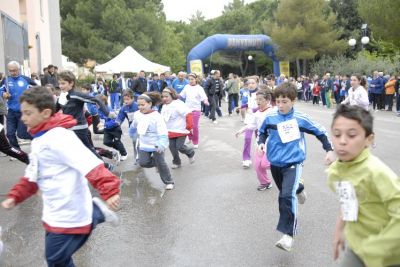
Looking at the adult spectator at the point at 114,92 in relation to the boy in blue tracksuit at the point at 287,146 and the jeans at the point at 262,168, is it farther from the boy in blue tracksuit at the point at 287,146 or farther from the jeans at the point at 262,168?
the boy in blue tracksuit at the point at 287,146

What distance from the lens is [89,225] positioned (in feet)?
10.9

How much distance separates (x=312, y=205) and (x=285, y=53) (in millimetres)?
35942

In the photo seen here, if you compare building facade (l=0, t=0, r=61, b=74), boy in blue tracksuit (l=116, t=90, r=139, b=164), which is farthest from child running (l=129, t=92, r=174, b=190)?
building facade (l=0, t=0, r=61, b=74)

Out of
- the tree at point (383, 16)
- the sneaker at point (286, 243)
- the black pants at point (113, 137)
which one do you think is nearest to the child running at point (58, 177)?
the sneaker at point (286, 243)

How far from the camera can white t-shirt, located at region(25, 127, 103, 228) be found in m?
3.18

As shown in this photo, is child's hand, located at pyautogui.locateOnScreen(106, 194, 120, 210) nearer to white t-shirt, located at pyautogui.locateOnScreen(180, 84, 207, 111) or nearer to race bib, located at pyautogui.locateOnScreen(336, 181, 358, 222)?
race bib, located at pyautogui.locateOnScreen(336, 181, 358, 222)

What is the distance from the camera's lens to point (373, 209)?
2590 mm

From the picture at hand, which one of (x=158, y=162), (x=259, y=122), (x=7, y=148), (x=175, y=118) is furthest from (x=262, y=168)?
(x=7, y=148)

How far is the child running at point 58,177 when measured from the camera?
3.18m

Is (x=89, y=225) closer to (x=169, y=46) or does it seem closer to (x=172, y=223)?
(x=172, y=223)

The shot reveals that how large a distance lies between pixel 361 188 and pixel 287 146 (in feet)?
7.62

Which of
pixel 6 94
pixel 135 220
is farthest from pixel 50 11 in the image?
pixel 135 220

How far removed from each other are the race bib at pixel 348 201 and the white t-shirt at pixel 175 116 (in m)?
6.18

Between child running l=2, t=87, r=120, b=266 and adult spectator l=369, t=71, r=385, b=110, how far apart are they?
67.0ft
